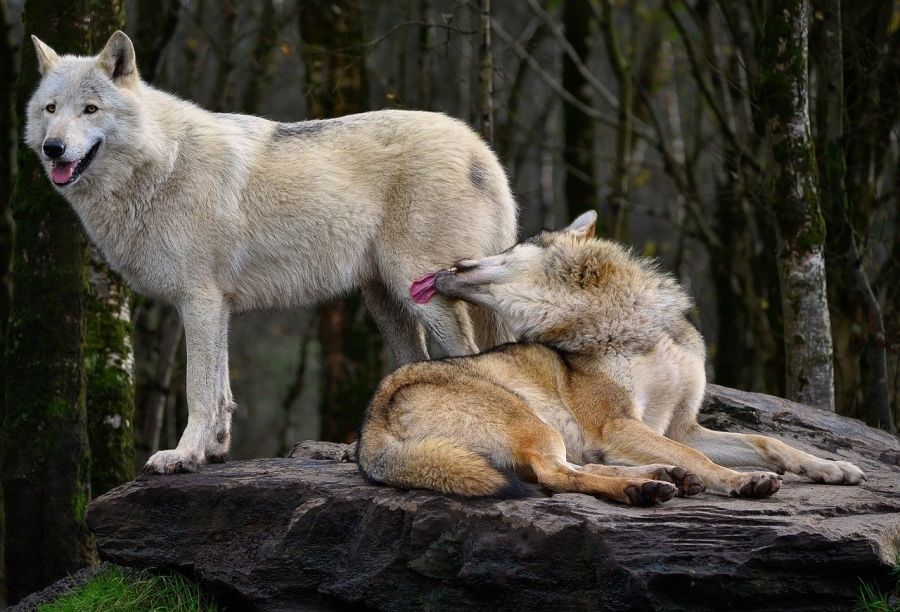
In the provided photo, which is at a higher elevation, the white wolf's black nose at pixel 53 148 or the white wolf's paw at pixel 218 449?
the white wolf's black nose at pixel 53 148

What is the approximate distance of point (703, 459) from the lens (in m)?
5.24

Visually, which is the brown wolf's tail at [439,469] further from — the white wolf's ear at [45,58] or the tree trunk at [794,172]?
the tree trunk at [794,172]

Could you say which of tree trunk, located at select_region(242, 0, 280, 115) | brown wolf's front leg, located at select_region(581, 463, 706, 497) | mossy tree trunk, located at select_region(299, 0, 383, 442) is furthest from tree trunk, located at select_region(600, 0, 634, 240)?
brown wolf's front leg, located at select_region(581, 463, 706, 497)

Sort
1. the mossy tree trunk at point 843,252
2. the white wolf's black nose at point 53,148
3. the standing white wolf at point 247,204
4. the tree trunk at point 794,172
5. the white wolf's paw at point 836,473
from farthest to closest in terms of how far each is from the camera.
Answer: the mossy tree trunk at point 843,252 → the tree trunk at point 794,172 → the standing white wolf at point 247,204 → the white wolf's black nose at point 53,148 → the white wolf's paw at point 836,473

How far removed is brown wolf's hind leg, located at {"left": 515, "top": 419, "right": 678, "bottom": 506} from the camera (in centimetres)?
478

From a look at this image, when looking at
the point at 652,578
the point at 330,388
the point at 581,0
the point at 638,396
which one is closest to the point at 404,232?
the point at 638,396

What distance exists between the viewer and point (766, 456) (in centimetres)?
580

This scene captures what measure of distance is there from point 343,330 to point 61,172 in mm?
6095

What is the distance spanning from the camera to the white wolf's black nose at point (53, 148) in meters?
5.94

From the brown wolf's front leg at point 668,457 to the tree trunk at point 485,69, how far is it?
4.49 metres

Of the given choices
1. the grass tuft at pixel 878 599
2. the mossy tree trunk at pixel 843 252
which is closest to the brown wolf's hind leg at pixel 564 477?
the grass tuft at pixel 878 599

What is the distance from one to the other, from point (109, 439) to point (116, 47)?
3.14 meters

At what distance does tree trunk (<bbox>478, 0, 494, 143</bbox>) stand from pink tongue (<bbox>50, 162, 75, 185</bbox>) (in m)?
4.18

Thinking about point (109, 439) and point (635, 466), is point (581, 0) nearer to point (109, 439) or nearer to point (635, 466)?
point (109, 439)
